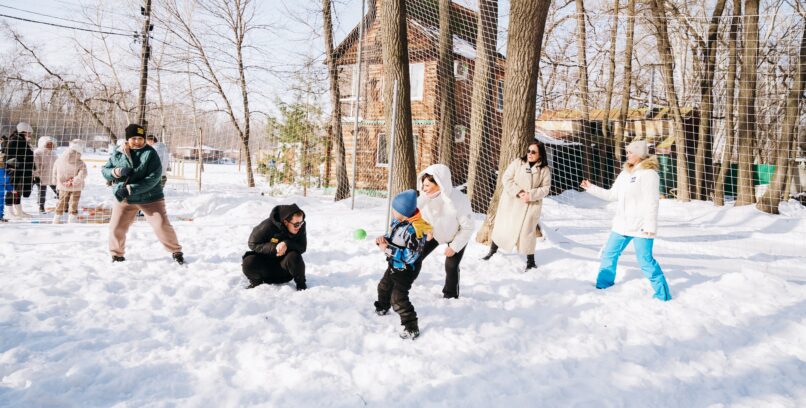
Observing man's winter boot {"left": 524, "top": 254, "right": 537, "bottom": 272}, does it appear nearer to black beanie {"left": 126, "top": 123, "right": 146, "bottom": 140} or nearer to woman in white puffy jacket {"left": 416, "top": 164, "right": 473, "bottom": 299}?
woman in white puffy jacket {"left": 416, "top": 164, "right": 473, "bottom": 299}

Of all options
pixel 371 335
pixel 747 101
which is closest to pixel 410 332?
pixel 371 335

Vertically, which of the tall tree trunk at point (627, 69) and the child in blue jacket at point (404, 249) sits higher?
the tall tree trunk at point (627, 69)

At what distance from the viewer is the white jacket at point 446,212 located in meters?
3.79

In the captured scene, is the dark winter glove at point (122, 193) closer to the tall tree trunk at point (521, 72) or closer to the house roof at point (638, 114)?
the tall tree trunk at point (521, 72)

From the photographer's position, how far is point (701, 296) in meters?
4.28

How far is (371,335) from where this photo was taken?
130 inches

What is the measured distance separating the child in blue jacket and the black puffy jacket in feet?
3.58

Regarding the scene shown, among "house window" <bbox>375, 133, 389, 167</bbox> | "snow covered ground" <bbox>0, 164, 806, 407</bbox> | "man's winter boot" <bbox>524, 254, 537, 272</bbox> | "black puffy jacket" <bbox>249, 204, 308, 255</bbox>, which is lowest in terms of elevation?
"snow covered ground" <bbox>0, 164, 806, 407</bbox>

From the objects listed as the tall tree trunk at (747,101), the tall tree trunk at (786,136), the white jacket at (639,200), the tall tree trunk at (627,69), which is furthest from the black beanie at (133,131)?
the tall tree trunk at (627,69)

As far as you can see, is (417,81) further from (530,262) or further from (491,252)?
(530,262)

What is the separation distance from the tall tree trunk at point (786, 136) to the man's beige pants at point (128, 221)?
14.5m

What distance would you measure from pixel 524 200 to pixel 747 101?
1114 cm

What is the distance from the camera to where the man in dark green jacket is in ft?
15.1

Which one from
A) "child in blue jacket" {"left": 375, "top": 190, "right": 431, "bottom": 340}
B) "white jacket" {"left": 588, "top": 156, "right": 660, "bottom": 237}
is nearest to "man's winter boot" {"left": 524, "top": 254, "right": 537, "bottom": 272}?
"white jacket" {"left": 588, "top": 156, "right": 660, "bottom": 237}
